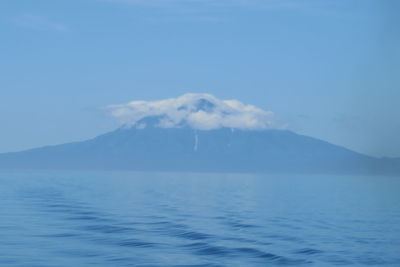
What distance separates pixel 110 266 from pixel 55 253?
330cm

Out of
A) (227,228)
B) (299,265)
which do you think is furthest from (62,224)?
(299,265)

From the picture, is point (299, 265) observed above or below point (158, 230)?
below

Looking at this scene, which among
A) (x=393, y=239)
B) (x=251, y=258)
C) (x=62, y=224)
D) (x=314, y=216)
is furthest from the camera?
(x=314, y=216)

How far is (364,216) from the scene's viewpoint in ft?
122

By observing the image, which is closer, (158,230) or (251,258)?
(251,258)

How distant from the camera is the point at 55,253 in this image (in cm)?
2283

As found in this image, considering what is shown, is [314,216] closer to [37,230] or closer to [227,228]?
[227,228]

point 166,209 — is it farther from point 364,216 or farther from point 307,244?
point 307,244

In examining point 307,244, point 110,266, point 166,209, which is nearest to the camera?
point 110,266

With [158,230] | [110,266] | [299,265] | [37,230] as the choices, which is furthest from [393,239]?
[37,230]

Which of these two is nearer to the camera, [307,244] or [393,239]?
[307,244]

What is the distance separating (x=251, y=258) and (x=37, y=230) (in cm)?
1184

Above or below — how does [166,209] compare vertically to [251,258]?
above

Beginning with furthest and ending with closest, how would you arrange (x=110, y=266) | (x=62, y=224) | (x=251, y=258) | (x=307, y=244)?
(x=62, y=224)
(x=307, y=244)
(x=251, y=258)
(x=110, y=266)
